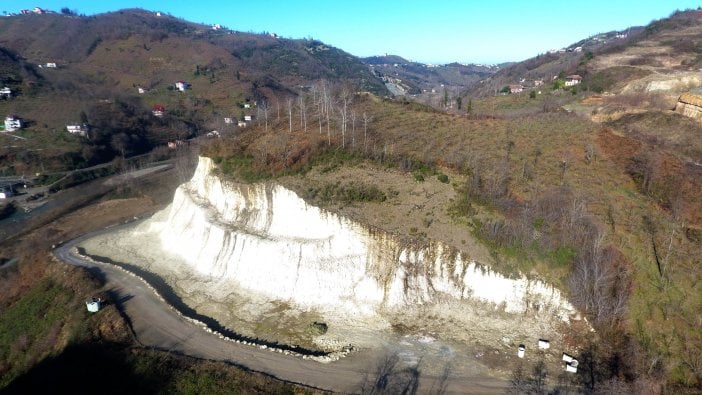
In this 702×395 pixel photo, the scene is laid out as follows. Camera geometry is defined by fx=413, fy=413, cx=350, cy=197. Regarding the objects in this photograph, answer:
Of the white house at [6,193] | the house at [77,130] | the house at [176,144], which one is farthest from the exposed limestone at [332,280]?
the house at [77,130]

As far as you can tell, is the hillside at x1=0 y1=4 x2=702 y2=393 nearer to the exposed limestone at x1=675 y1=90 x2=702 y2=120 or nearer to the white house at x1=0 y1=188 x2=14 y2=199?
the exposed limestone at x1=675 y1=90 x2=702 y2=120

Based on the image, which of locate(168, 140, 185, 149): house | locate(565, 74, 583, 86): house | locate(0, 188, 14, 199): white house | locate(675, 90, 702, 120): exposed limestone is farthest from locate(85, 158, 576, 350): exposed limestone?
locate(565, 74, 583, 86): house

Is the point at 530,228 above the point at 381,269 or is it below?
above

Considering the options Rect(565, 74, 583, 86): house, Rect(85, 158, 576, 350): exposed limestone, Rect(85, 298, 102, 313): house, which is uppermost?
Rect(565, 74, 583, 86): house

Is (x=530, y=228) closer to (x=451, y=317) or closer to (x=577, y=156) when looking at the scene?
(x=451, y=317)

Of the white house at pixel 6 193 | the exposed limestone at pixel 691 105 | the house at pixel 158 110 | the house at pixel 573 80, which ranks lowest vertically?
the white house at pixel 6 193

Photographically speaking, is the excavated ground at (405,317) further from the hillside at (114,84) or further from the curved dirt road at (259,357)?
the hillside at (114,84)

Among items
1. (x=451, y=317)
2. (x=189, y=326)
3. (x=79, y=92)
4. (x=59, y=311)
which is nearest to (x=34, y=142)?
(x=79, y=92)
